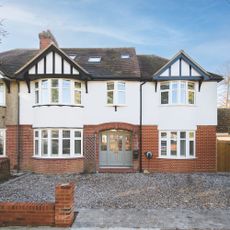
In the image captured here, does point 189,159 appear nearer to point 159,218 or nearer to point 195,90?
point 195,90

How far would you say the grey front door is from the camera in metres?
16.1

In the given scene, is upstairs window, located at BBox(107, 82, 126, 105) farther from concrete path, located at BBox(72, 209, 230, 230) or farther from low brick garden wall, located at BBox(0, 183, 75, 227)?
low brick garden wall, located at BBox(0, 183, 75, 227)

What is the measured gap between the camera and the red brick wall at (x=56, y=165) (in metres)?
14.6

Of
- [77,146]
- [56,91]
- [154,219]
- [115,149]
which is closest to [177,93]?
[115,149]

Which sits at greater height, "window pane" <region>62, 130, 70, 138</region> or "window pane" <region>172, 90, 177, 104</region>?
"window pane" <region>172, 90, 177, 104</region>

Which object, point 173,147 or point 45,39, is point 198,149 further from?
point 45,39

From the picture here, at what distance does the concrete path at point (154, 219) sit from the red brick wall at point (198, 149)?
7.96m

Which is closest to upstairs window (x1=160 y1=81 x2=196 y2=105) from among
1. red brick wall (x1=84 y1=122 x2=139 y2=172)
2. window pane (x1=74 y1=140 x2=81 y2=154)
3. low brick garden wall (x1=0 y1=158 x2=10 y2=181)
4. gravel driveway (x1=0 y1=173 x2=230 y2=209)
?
red brick wall (x1=84 y1=122 x2=139 y2=172)

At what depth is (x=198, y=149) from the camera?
1545cm

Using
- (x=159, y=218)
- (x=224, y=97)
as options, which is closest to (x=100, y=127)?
(x=159, y=218)

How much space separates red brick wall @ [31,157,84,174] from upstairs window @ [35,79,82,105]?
317 centimetres

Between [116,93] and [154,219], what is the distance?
31.3 ft

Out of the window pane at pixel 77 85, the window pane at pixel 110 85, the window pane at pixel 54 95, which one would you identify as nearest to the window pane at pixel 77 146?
the window pane at pixel 54 95

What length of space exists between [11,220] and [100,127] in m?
9.66
